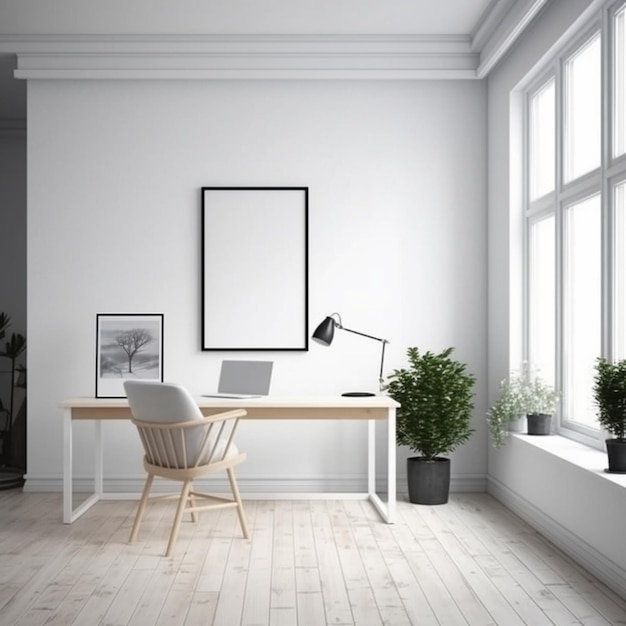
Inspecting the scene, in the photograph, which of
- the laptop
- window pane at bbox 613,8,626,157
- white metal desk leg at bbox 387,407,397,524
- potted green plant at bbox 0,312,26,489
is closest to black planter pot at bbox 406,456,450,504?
white metal desk leg at bbox 387,407,397,524

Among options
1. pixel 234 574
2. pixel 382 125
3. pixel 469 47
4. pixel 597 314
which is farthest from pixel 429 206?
pixel 234 574

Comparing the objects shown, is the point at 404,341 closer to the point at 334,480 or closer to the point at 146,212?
the point at 334,480

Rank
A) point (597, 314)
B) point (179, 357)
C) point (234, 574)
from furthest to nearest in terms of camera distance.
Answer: point (179, 357) < point (597, 314) < point (234, 574)

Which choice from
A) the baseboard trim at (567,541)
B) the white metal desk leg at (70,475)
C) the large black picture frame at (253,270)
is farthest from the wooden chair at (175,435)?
the baseboard trim at (567,541)

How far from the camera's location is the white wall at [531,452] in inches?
133

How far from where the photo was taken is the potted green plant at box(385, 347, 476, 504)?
16.0 feet

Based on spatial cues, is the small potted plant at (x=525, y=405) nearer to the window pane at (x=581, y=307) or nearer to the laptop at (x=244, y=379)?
the window pane at (x=581, y=307)

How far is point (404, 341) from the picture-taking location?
17.7 feet

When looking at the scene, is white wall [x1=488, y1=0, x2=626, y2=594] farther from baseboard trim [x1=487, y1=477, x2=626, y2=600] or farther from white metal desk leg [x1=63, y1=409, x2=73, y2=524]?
white metal desk leg [x1=63, y1=409, x2=73, y2=524]

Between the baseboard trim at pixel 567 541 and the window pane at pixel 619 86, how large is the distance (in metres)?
1.81

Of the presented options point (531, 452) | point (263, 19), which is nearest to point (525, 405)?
point (531, 452)

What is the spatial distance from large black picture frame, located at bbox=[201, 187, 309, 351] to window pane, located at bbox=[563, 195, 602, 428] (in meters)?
1.74

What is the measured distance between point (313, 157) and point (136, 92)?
1272 mm

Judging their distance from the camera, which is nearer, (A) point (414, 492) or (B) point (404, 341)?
(A) point (414, 492)
